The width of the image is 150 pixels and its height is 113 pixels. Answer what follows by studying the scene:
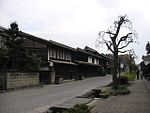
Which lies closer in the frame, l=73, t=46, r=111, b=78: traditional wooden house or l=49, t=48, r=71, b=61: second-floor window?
l=49, t=48, r=71, b=61: second-floor window

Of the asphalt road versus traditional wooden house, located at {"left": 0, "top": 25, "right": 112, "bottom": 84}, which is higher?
traditional wooden house, located at {"left": 0, "top": 25, "right": 112, "bottom": 84}

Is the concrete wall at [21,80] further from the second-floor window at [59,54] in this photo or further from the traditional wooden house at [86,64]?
the traditional wooden house at [86,64]

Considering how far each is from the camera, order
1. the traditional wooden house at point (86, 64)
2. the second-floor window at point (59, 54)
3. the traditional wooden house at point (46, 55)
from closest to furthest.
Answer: the traditional wooden house at point (46, 55)
the second-floor window at point (59, 54)
the traditional wooden house at point (86, 64)


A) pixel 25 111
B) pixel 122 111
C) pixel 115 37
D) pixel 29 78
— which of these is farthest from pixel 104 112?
pixel 29 78

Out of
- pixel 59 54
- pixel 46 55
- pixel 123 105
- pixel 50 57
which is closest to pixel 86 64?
pixel 59 54

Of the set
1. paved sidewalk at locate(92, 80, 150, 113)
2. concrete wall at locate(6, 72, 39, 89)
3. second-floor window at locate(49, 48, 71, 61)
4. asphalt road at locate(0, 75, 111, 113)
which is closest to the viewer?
paved sidewalk at locate(92, 80, 150, 113)

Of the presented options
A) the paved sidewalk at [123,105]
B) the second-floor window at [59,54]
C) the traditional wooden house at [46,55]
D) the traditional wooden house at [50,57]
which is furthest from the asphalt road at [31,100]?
the second-floor window at [59,54]

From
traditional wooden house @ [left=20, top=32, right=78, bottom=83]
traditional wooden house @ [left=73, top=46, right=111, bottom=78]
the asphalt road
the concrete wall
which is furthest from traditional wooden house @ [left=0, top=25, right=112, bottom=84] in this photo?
the asphalt road

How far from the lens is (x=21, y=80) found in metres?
28.6

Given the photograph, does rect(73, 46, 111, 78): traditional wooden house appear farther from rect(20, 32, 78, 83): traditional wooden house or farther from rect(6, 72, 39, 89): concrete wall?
rect(6, 72, 39, 89): concrete wall

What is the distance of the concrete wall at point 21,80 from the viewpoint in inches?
1032

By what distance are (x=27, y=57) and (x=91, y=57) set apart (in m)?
37.6

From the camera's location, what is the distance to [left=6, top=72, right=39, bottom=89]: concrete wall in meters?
26.2

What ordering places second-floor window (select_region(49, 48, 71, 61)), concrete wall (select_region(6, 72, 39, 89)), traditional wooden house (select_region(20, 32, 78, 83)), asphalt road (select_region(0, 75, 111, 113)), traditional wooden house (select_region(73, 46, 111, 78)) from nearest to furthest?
asphalt road (select_region(0, 75, 111, 113)), concrete wall (select_region(6, 72, 39, 89)), traditional wooden house (select_region(20, 32, 78, 83)), second-floor window (select_region(49, 48, 71, 61)), traditional wooden house (select_region(73, 46, 111, 78))
